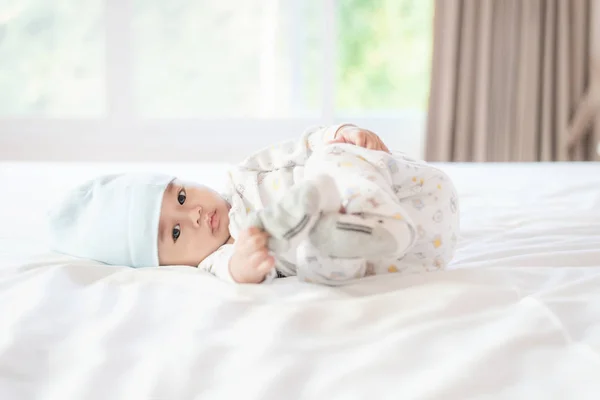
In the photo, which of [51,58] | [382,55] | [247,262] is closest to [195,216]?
[247,262]

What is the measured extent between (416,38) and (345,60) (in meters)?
0.41

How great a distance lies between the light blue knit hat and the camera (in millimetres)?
1139

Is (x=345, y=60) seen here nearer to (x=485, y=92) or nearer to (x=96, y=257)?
(x=485, y=92)

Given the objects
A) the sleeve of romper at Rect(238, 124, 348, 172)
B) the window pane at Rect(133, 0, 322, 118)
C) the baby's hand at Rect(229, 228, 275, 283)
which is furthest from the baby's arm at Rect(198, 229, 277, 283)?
the window pane at Rect(133, 0, 322, 118)

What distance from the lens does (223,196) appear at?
1.25m

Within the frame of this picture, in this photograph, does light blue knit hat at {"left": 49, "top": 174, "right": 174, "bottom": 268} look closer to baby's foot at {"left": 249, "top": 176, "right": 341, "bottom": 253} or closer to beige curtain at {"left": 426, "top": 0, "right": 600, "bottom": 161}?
baby's foot at {"left": 249, "top": 176, "right": 341, "bottom": 253}

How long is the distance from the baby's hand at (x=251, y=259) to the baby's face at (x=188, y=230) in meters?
0.17

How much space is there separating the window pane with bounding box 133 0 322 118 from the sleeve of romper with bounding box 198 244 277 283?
2.52 m

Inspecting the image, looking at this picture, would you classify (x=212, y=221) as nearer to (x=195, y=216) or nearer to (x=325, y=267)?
(x=195, y=216)

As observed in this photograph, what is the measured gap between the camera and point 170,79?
359 cm

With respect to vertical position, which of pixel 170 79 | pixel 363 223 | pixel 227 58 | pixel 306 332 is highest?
pixel 227 58

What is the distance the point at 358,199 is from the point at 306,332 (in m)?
0.21

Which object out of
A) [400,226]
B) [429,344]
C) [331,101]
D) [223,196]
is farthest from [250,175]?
[331,101]

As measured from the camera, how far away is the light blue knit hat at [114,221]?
1139mm
